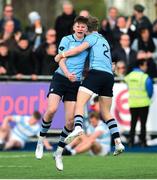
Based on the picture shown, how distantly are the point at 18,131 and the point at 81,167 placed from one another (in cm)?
628

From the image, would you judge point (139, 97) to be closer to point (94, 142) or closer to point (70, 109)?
point (94, 142)

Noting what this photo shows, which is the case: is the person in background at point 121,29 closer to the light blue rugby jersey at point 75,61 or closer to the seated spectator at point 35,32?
the seated spectator at point 35,32

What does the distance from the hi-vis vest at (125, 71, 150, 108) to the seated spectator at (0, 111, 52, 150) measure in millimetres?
2236

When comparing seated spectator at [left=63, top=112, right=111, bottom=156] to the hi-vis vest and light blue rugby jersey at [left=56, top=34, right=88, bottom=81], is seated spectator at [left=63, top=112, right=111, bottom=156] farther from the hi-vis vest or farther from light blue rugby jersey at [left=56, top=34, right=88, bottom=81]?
light blue rugby jersey at [left=56, top=34, right=88, bottom=81]

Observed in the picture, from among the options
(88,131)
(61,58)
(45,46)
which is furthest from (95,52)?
(45,46)

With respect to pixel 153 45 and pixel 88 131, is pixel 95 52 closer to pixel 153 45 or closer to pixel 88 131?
pixel 88 131

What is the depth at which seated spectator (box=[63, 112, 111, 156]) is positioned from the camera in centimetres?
2169

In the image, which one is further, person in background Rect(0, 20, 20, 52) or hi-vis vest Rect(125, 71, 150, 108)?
person in background Rect(0, 20, 20, 52)

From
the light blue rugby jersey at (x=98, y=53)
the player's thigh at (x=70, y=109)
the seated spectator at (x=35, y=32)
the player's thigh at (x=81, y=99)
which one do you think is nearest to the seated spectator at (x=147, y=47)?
the seated spectator at (x=35, y=32)

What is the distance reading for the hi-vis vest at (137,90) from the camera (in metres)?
23.1

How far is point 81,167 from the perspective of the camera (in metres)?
17.1

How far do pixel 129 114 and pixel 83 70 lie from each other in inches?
323

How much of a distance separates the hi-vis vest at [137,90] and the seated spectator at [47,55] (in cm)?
204

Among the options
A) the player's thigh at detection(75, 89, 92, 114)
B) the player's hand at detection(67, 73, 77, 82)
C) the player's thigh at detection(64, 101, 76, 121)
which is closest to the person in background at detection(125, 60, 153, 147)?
the player's thigh at detection(64, 101, 76, 121)
